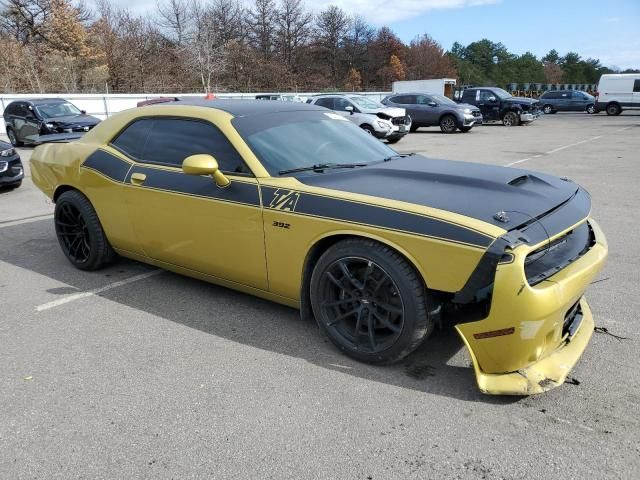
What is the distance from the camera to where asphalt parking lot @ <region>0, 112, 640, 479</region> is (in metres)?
2.30

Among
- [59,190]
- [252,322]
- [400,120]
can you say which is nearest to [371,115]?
[400,120]

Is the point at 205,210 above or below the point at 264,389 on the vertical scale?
above

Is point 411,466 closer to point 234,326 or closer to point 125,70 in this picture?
point 234,326

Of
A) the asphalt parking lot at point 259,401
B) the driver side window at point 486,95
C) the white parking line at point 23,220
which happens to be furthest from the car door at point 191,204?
the driver side window at point 486,95

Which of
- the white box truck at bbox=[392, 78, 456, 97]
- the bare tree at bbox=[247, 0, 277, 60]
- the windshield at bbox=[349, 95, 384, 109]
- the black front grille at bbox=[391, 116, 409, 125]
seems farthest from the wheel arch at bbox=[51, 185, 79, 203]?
the bare tree at bbox=[247, 0, 277, 60]

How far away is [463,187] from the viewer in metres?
3.13

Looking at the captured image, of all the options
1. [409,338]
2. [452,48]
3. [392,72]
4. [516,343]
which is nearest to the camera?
[516,343]

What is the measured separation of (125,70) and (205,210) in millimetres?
40533

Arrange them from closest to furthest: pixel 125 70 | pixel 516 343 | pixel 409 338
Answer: pixel 516 343, pixel 409 338, pixel 125 70

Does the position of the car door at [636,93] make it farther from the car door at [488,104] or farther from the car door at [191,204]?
the car door at [191,204]

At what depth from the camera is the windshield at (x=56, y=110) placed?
16.0 meters

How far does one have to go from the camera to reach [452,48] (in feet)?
417

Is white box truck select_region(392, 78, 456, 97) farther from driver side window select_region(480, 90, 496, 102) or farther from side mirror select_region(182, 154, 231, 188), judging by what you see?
side mirror select_region(182, 154, 231, 188)

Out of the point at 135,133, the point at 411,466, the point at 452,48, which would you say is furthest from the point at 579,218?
the point at 452,48
